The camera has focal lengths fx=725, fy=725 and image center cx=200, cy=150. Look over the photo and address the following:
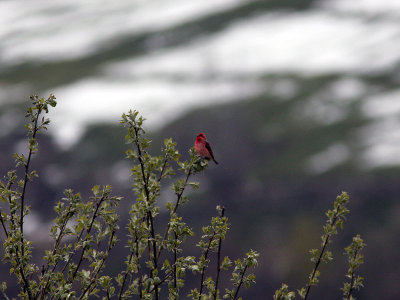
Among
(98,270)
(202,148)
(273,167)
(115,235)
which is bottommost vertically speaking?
(98,270)

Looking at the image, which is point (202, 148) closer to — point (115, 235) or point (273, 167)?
point (115, 235)

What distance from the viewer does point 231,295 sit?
1341 cm

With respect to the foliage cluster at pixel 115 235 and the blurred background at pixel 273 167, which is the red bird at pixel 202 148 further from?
the blurred background at pixel 273 167

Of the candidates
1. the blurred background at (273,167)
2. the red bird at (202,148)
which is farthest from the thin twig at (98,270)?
the blurred background at (273,167)

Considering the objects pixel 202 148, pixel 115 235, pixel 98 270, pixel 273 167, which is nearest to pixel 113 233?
pixel 115 235

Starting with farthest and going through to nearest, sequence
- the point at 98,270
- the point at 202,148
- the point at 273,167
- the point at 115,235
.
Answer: the point at 273,167, the point at 202,148, the point at 98,270, the point at 115,235

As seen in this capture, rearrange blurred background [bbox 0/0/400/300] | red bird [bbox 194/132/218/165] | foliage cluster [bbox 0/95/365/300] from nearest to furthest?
foliage cluster [bbox 0/95/365/300]
red bird [bbox 194/132/218/165]
blurred background [bbox 0/0/400/300]

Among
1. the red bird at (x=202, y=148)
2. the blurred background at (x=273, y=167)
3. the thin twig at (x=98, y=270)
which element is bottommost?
the thin twig at (x=98, y=270)

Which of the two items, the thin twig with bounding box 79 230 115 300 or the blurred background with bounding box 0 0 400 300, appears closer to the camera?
the thin twig with bounding box 79 230 115 300

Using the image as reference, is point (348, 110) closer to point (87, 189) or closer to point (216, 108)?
point (216, 108)

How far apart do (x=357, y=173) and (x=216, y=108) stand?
5006 cm

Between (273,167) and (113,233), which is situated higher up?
(273,167)

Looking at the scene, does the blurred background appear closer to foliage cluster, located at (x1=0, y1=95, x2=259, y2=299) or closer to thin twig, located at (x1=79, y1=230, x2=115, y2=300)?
foliage cluster, located at (x1=0, y1=95, x2=259, y2=299)

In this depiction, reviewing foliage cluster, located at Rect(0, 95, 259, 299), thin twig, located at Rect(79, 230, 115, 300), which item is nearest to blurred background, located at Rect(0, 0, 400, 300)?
foliage cluster, located at Rect(0, 95, 259, 299)
